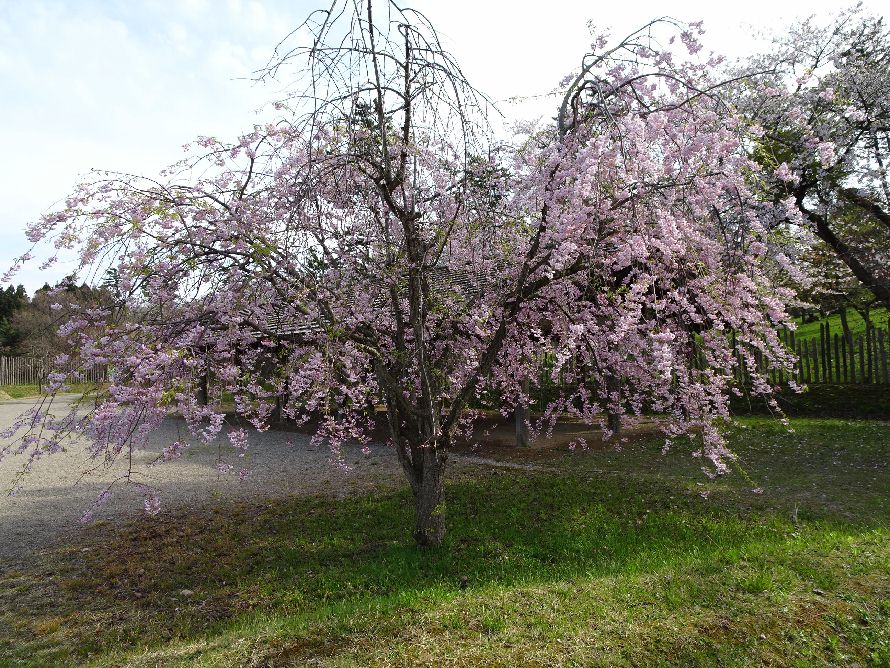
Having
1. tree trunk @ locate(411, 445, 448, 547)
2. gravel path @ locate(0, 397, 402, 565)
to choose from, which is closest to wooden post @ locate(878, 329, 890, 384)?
gravel path @ locate(0, 397, 402, 565)

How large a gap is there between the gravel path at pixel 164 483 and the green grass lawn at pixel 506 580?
0.66m

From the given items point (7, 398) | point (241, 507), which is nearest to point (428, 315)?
point (241, 507)

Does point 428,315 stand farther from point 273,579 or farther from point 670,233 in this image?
point 273,579

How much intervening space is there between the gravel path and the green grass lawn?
26.0 inches

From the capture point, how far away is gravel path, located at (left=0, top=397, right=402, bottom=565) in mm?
6957

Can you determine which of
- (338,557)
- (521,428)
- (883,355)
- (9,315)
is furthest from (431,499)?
(9,315)

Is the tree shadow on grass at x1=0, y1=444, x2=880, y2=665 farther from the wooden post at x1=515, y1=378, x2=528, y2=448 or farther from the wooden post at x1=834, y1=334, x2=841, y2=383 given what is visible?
the wooden post at x1=834, y1=334, x2=841, y2=383

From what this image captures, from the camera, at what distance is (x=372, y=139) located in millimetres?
4480

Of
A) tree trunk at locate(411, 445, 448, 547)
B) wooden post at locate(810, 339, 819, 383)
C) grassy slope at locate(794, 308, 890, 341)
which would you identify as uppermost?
grassy slope at locate(794, 308, 890, 341)

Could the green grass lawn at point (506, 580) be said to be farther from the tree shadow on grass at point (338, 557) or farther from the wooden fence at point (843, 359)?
the wooden fence at point (843, 359)

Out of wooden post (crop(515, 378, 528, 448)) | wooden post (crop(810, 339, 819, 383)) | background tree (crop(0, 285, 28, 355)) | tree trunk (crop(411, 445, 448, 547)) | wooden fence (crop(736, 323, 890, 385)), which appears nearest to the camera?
tree trunk (crop(411, 445, 448, 547))

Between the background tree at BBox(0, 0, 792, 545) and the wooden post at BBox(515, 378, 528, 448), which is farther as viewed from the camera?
the wooden post at BBox(515, 378, 528, 448)

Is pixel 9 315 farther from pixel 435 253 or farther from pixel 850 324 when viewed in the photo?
pixel 850 324

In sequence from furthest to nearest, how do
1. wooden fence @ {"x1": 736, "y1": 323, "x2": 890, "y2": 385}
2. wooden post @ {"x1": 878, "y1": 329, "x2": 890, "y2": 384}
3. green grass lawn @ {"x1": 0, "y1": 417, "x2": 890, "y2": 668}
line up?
wooden fence @ {"x1": 736, "y1": 323, "x2": 890, "y2": 385}
wooden post @ {"x1": 878, "y1": 329, "x2": 890, "y2": 384}
green grass lawn @ {"x1": 0, "y1": 417, "x2": 890, "y2": 668}
